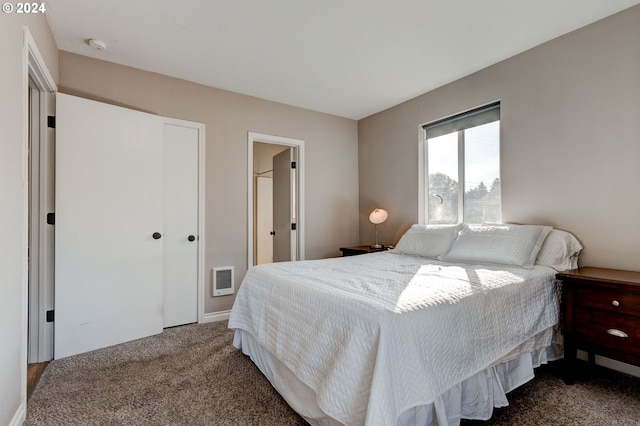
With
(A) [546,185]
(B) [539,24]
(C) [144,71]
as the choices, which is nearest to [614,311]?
(A) [546,185]

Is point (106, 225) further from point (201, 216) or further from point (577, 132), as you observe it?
point (577, 132)

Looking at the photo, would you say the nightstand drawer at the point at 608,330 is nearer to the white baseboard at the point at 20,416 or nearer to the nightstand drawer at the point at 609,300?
the nightstand drawer at the point at 609,300

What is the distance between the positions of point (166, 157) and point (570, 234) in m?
3.67

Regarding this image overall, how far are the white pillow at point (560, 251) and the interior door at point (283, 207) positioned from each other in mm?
2720

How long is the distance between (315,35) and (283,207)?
238 cm

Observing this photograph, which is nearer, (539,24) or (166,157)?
(539,24)

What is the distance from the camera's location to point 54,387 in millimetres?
2010

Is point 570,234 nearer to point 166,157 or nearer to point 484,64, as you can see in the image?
point 484,64

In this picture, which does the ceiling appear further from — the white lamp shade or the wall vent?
the wall vent

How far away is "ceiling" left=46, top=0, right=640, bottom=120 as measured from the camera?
213 centimetres

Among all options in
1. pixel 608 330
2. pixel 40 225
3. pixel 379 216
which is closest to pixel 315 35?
pixel 379 216

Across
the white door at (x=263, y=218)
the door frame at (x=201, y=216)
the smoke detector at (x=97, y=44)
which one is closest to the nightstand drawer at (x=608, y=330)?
the door frame at (x=201, y=216)

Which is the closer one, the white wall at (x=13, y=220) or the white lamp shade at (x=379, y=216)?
the white wall at (x=13, y=220)

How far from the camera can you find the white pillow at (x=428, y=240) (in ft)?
9.53
